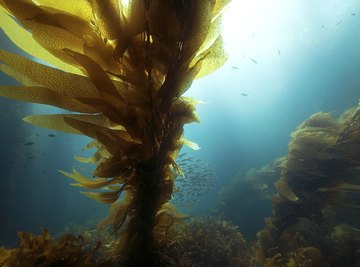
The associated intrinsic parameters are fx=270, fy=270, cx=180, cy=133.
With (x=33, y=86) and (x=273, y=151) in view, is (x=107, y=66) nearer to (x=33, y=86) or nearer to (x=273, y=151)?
(x=33, y=86)

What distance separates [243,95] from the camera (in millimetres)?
21859

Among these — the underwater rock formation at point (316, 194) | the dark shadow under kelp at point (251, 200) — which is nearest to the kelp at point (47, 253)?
the underwater rock formation at point (316, 194)

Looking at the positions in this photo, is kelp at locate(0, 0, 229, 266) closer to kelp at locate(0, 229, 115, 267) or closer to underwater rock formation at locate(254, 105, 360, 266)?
kelp at locate(0, 229, 115, 267)

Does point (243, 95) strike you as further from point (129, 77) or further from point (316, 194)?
point (129, 77)

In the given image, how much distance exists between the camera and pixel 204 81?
51.0 meters

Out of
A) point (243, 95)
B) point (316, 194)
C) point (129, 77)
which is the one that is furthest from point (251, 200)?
point (129, 77)

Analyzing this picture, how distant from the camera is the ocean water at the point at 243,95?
697 inches

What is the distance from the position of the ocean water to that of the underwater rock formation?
7.08 meters

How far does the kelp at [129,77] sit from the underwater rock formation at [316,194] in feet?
10.4

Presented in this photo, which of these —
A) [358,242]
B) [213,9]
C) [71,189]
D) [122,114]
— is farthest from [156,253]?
[71,189]

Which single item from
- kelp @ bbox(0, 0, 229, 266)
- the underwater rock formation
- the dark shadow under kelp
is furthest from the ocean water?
kelp @ bbox(0, 0, 229, 266)

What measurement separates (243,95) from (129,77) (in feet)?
70.7

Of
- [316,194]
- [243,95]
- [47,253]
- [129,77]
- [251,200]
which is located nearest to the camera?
[47,253]

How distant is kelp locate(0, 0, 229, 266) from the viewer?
3.73ft
